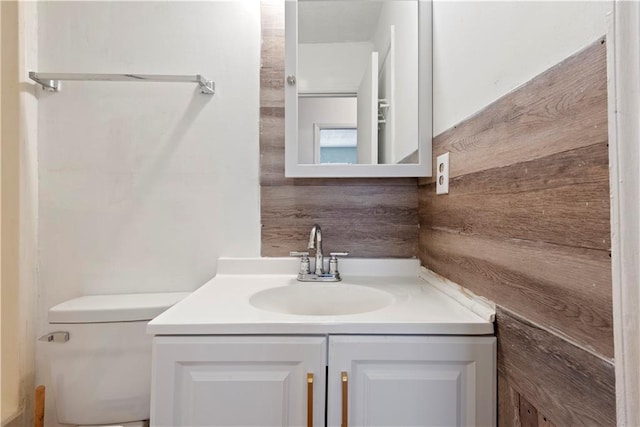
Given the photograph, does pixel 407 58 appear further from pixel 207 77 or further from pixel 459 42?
pixel 207 77

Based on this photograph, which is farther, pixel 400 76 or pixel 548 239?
pixel 400 76

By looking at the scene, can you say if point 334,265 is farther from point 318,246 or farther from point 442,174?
point 442,174

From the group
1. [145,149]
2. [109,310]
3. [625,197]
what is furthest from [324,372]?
[145,149]

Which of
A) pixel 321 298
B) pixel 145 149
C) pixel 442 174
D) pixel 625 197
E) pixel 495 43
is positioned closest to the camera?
pixel 625 197

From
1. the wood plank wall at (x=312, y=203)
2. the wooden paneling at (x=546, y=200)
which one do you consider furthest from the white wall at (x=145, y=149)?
the wooden paneling at (x=546, y=200)

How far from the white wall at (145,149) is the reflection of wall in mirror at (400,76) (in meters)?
0.48

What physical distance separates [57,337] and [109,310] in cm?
17

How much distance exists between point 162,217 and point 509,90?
1.15 meters

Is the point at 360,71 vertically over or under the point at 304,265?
over

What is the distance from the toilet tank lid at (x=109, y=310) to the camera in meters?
0.99

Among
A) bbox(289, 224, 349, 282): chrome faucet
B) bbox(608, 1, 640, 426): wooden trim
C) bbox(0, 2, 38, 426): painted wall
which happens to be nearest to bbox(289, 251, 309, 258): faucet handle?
bbox(289, 224, 349, 282): chrome faucet

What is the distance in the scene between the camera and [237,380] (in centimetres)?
66

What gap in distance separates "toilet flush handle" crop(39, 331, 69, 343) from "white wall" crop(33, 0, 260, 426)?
194mm

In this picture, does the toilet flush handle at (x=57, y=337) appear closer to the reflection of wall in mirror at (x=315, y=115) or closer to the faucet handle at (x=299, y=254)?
the faucet handle at (x=299, y=254)
